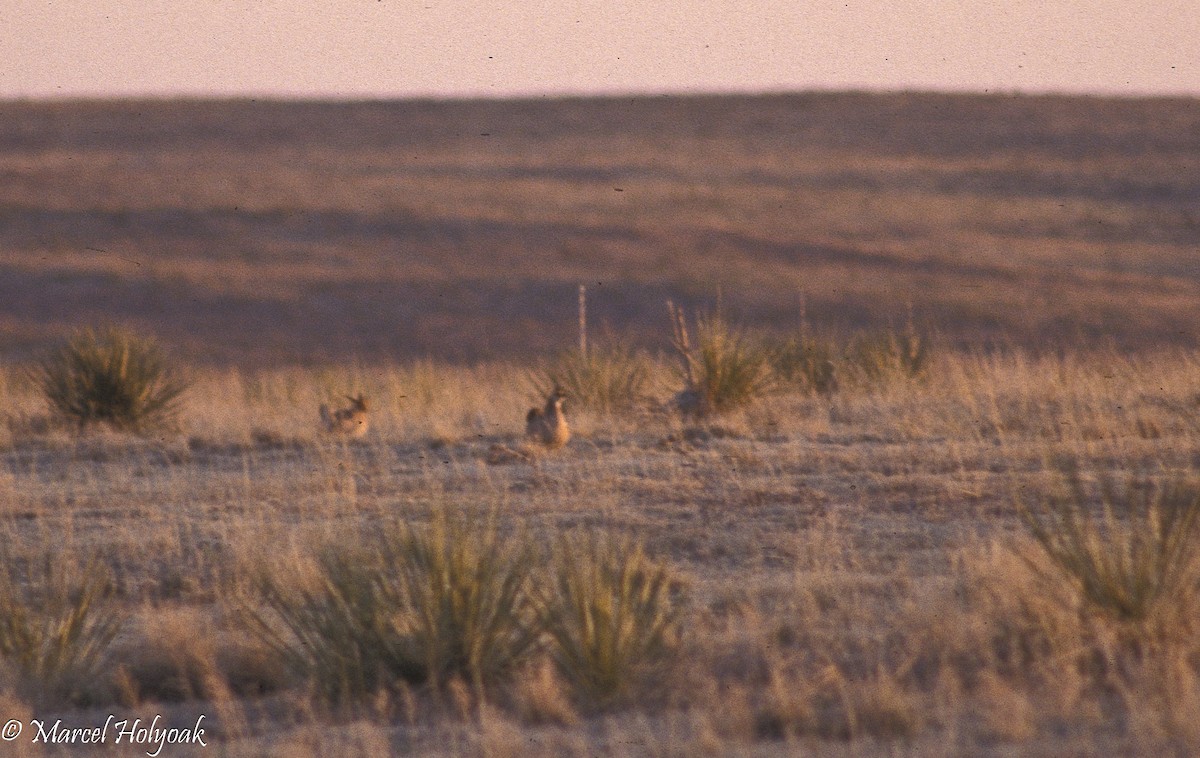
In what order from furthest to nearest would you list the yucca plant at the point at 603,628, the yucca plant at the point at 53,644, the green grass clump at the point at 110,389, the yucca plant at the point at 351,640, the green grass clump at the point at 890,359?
the green grass clump at the point at 890,359 → the green grass clump at the point at 110,389 → the yucca plant at the point at 53,644 → the yucca plant at the point at 351,640 → the yucca plant at the point at 603,628

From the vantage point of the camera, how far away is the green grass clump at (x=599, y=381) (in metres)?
13.8

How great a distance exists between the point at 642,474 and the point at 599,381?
4.10 metres

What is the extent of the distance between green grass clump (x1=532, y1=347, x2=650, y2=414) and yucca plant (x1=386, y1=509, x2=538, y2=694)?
309 inches

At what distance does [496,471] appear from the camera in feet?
34.0

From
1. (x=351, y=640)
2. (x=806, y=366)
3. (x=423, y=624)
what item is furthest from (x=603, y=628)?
(x=806, y=366)

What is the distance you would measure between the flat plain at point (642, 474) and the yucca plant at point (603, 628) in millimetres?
78

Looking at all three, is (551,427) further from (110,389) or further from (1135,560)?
(1135,560)

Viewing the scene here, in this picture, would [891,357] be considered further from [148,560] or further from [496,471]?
[148,560]

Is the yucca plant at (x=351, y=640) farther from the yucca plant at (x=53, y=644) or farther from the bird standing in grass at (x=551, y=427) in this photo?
the bird standing in grass at (x=551, y=427)

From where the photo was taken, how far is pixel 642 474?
32.3 feet

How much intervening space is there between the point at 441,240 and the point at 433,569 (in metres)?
34.6

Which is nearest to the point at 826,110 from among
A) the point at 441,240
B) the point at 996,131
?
the point at 996,131

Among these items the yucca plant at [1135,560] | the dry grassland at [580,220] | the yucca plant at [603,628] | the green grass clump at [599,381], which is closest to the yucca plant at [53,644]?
the yucca plant at [603,628]

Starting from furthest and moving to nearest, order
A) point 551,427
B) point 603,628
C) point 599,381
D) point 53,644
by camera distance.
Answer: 1. point 599,381
2. point 551,427
3. point 53,644
4. point 603,628
